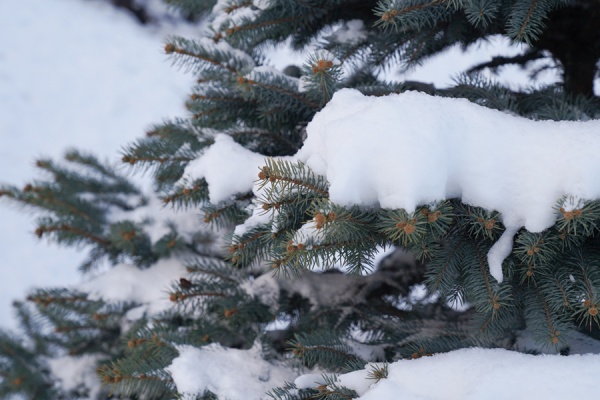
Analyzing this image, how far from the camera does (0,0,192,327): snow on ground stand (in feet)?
12.9

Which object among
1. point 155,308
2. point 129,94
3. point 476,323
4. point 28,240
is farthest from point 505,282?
point 129,94

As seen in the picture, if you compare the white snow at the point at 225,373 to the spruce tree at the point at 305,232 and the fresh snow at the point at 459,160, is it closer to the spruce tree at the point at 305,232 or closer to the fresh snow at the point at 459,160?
the spruce tree at the point at 305,232

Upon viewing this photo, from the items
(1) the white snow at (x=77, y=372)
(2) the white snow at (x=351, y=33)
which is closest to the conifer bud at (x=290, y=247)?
(2) the white snow at (x=351, y=33)

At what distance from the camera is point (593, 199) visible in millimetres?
878

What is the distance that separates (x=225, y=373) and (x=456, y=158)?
696 mm

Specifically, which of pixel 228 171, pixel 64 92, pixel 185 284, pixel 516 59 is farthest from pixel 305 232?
pixel 64 92

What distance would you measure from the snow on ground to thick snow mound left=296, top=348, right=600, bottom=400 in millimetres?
3272

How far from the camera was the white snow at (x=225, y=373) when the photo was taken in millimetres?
1161

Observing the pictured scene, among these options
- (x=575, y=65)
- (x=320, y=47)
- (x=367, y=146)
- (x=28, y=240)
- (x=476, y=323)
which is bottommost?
(x=28, y=240)

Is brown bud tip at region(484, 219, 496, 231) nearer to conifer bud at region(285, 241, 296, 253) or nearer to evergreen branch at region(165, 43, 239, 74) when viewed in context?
conifer bud at region(285, 241, 296, 253)

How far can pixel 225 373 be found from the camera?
1.22 metres

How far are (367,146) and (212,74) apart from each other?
1.99 ft

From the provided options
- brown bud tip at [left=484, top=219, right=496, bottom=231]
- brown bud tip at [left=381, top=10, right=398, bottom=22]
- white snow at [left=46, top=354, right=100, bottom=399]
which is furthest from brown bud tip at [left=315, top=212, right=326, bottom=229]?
white snow at [left=46, top=354, right=100, bottom=399]

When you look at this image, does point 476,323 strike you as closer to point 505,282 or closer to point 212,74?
point 505,282
